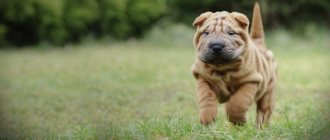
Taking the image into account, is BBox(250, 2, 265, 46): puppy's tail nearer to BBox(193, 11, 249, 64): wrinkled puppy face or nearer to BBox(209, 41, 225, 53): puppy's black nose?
BBox(193, 11, 249, 64): wrinkled puppy face

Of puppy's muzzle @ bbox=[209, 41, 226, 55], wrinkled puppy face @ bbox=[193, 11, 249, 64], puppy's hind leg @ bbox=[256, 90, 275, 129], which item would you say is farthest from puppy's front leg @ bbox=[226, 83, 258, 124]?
puppy's hind leg @ bbox=[256, 90, 275, 129]

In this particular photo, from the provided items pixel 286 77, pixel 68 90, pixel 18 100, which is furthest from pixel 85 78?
pixel 286 77

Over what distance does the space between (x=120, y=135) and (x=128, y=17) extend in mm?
12568

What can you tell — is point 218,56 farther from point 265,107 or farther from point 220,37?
point 265,107

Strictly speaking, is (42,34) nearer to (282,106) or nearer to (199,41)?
(282,106)

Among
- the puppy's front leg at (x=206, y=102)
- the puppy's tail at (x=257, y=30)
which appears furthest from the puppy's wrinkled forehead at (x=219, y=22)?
the puppy's tail at (x=257, y=30)

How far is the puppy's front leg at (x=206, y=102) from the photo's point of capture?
5.46m

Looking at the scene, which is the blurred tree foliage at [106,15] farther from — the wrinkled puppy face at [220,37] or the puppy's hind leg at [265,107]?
the wrinkled puppy face at [220,37]

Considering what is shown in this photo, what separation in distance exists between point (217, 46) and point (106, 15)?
39.7 feet

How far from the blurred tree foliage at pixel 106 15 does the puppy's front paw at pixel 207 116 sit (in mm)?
11099

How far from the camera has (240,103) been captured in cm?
549

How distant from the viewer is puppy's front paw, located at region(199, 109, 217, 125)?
544cm

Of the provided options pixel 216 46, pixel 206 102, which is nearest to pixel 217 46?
pixel 216 46

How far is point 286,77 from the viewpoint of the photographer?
11195 mm
